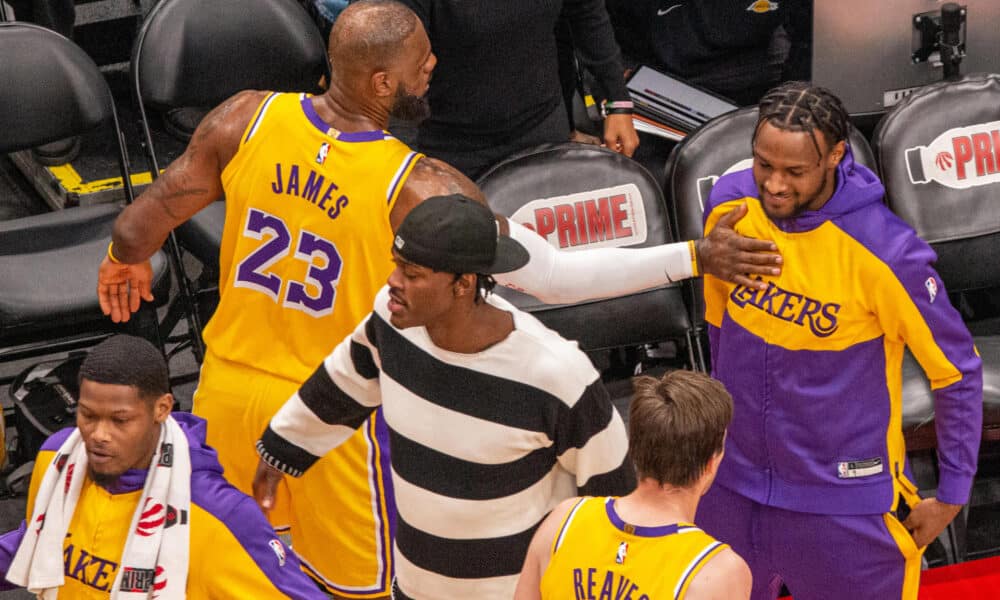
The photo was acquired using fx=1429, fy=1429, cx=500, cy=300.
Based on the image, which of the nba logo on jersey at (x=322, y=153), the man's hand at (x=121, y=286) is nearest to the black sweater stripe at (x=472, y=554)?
the nba logo on jersey at (x=322, y=153)

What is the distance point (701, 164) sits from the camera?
4.66 meters

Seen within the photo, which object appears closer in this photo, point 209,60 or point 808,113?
point 808,113

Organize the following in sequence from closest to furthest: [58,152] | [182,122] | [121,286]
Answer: [121,286]
[182,122]
[58,152]

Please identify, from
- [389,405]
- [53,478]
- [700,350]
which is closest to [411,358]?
[389,405]

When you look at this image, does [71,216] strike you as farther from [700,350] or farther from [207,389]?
[700,350]

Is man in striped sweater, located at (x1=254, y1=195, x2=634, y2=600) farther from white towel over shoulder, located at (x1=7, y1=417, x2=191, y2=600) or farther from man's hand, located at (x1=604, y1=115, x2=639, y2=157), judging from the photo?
man's hand, located at (x1=604, y1=115, x2=639, y2=157)

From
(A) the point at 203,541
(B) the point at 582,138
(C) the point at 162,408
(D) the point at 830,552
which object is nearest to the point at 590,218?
(B) the point at 582,138

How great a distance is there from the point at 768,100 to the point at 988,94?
1827mm

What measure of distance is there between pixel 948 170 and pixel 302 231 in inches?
91.8

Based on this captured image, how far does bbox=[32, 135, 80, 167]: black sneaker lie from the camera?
645 centimetres

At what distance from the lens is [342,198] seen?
3.44m

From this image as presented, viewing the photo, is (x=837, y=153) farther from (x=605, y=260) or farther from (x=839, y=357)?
(x=605, y=260)

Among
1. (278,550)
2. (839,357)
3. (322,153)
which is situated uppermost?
(322,153)

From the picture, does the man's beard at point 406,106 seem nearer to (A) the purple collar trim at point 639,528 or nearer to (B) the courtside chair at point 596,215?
(B) the courtside chair at point 596,215
